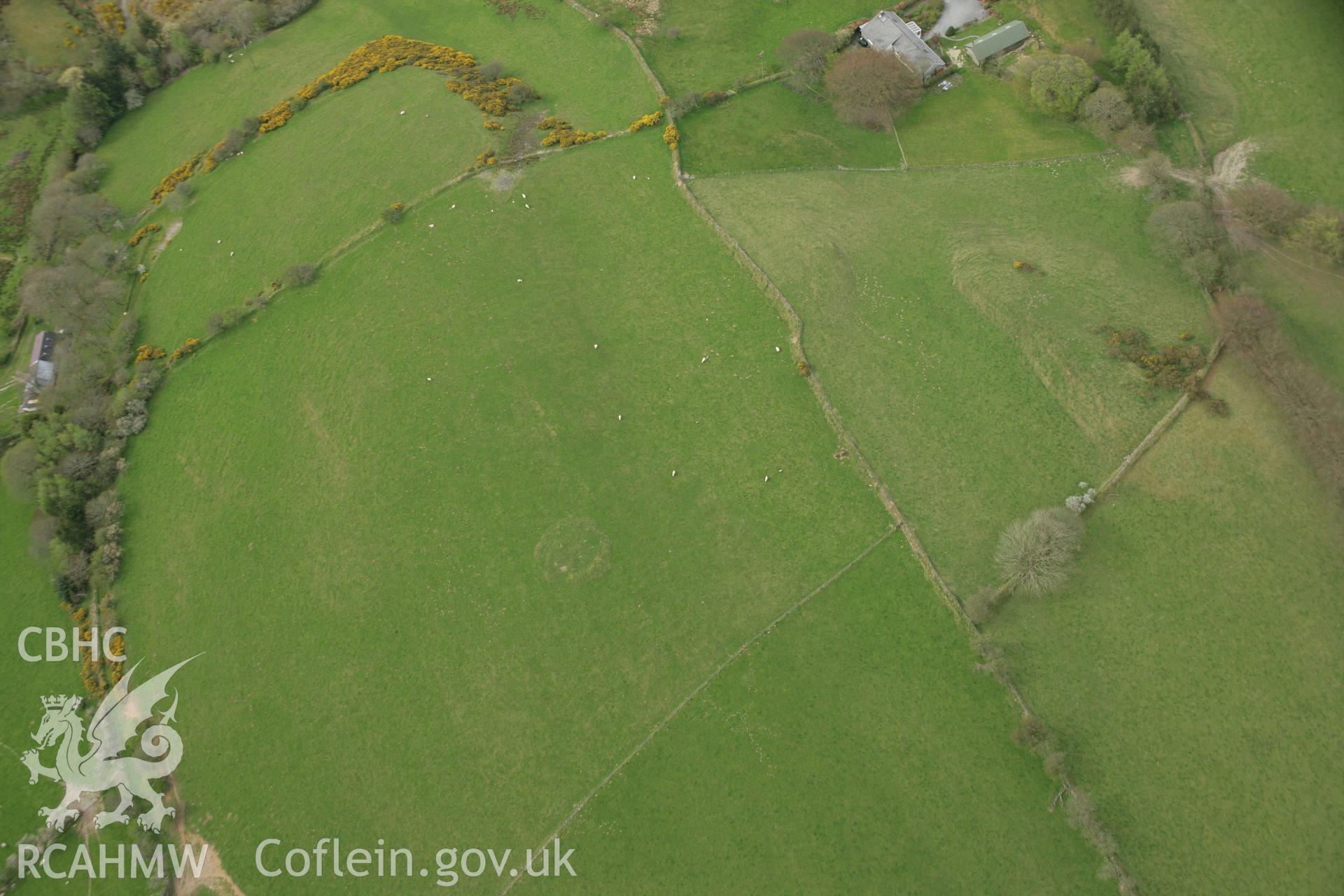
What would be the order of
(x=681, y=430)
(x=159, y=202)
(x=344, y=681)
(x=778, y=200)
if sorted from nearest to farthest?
(x=344, y=681)
(x=681, y=430)
(x=778, y=200)
(x=159, y=202)

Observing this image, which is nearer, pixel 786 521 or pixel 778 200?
pixel 786 521

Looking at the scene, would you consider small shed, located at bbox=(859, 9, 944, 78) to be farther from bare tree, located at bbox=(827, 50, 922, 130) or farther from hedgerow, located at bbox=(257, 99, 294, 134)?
hedgerow, located at bbox=(257, 99, 294, 134)

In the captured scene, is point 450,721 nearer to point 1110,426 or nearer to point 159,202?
point 1110,426

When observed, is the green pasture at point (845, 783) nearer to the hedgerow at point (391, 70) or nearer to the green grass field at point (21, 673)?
the green grass field at point (21, 673)

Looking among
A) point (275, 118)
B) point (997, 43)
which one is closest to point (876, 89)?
point (997, 43)

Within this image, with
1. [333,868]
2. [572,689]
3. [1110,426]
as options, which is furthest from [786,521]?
[333,868]

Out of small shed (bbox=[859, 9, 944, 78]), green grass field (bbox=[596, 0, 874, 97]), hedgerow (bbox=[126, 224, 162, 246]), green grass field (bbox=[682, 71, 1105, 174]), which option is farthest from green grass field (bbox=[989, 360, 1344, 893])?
hedgerow (bbox=[126, 224, 162, 246])

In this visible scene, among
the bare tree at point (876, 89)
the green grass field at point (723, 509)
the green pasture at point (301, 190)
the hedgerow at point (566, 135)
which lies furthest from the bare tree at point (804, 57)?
the green pasture at point (301, 190)
